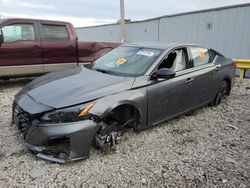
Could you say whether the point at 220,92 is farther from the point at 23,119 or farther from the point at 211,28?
A: the point at 211,28

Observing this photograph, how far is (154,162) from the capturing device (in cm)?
325

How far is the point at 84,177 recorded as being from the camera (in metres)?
2.88

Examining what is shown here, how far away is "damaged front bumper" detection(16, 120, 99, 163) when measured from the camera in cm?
292

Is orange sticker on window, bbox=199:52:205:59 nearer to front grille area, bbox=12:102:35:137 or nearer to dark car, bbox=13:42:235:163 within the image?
dark car, bbox=13:42:235:163

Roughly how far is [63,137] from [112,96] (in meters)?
0.84

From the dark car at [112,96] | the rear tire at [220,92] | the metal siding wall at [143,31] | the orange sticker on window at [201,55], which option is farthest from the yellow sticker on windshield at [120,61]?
the metal siding wall at [143,31]

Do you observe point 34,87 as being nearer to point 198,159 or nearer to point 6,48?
point 198,159

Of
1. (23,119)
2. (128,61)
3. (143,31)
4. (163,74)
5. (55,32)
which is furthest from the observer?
(143,31)

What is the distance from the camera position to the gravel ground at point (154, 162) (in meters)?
2.85

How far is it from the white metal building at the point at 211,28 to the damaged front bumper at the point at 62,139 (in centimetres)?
829

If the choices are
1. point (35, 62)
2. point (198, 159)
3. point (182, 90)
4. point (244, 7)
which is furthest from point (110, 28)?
point (198, 159)

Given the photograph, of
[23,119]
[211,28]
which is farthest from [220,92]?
[211,28]

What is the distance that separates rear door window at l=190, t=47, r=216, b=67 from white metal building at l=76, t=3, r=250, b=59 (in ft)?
16.3

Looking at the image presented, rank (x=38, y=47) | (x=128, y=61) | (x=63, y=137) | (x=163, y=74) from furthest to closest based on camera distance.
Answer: (x=38, y=47) < (x=128, y=61) < (x=163, y=74) < (x=63, y=137)
